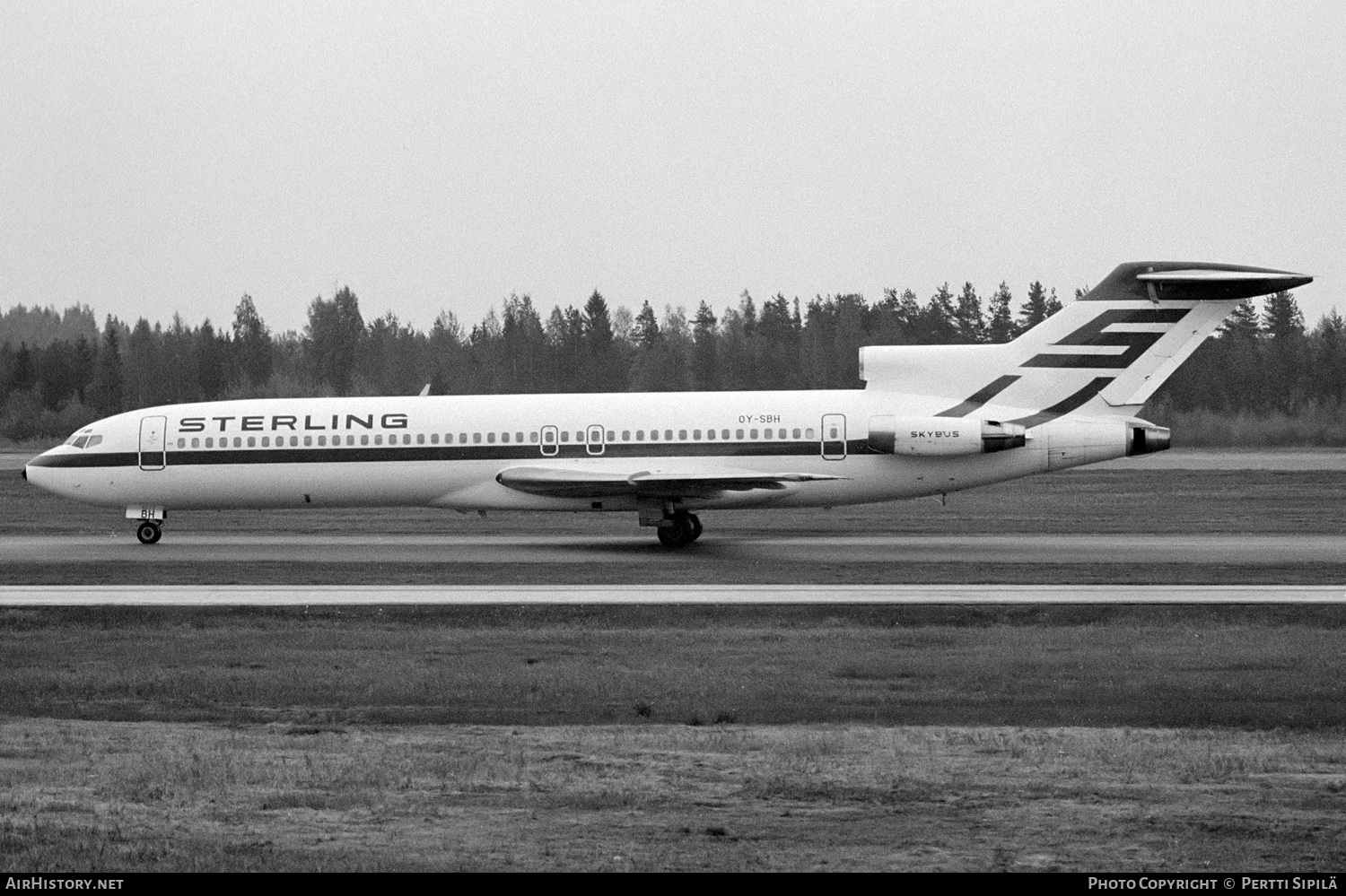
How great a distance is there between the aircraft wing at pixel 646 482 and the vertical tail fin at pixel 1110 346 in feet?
12.5

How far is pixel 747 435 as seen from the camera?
29484 mm

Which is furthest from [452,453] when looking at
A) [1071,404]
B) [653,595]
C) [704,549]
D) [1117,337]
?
[1117,337]

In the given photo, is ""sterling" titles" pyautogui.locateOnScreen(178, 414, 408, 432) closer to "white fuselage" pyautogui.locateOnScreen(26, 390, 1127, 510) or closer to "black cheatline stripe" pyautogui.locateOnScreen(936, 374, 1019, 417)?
"white fuselage" pyautogui.locateOnScreen(26, 390, 1127, 510)

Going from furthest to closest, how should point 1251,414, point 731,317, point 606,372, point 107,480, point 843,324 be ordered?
point 731,317 → point 843,324 → point 606,372 → point 1251,414 → point 107,480

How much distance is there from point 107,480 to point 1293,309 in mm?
82161

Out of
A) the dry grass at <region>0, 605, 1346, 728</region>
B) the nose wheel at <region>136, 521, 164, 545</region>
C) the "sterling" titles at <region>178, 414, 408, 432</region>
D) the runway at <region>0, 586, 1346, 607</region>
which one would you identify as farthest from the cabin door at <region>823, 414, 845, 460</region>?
the nose wheel at <region>136, 521, 164, 545</region>

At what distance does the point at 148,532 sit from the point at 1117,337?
20530 millimetres

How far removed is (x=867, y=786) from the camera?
10.3m

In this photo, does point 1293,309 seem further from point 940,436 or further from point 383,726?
point 383,726

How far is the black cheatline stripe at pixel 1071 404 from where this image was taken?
29031mm

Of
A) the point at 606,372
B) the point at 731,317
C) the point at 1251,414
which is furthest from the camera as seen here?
the point at 731,317

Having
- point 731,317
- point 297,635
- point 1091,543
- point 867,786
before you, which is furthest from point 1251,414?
point 867,786

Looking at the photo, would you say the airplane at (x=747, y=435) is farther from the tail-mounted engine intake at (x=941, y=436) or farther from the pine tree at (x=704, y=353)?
the pine tree at (x=704, y=353)

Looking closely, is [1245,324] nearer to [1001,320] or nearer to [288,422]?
[1001,320]
